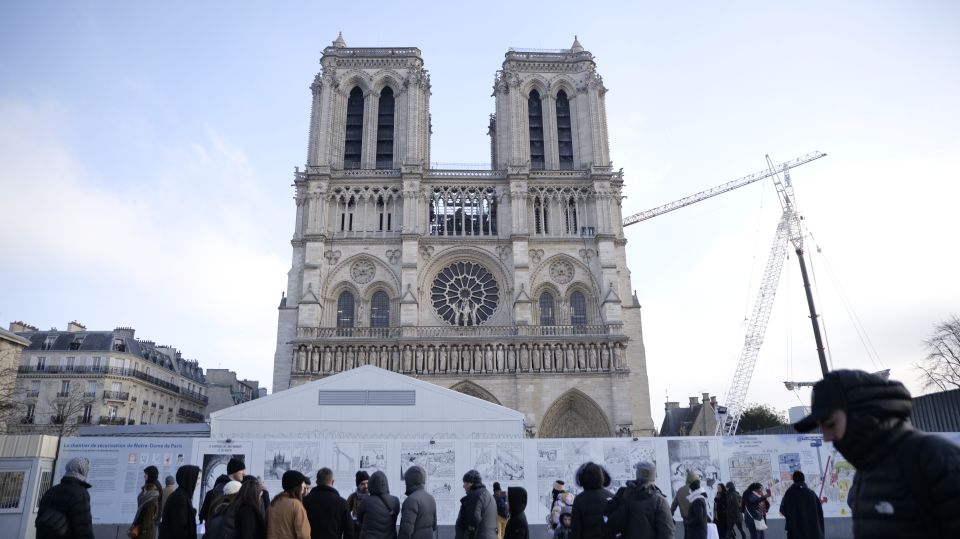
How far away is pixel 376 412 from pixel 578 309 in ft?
50.6

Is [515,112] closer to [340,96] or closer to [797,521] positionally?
[340,96]

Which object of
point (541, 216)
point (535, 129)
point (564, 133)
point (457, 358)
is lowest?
point (457, 358)

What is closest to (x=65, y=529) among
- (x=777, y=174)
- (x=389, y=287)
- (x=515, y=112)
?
(x=389, y=287)

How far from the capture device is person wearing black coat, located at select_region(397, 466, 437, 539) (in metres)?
6.18

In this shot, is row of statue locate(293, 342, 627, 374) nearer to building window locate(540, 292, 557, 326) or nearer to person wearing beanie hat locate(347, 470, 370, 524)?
building window locate(540, 292, 557, 326)

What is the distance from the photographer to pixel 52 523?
5.18 m

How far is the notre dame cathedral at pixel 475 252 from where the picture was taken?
31188 millimetres

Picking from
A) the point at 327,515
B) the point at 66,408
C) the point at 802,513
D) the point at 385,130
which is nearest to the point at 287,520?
the point at 327,515

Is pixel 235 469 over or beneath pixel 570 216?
beneath

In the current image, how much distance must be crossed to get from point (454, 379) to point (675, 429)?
81.9 feet

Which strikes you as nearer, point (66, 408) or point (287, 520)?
point (287, 520)

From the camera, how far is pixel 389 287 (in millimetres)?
33906

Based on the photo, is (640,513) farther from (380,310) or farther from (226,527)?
(380,310)

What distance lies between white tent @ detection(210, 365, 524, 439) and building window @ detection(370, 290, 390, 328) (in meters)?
11.2
